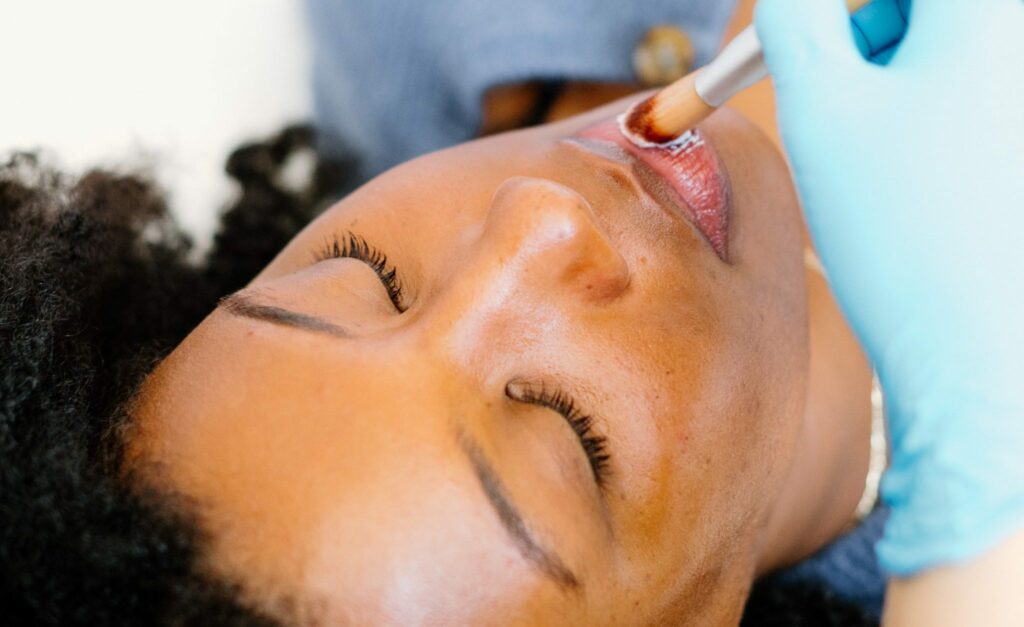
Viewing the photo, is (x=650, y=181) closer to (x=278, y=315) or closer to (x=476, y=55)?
(x=278, y=315)

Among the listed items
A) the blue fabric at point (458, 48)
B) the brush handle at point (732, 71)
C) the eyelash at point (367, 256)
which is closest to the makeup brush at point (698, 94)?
the brush handle at point (732, 71)

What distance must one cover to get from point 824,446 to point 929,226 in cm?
30

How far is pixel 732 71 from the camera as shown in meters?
0.57

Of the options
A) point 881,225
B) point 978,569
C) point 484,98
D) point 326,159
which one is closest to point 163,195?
point 326,159

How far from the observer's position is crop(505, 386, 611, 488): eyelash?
57 centimetres

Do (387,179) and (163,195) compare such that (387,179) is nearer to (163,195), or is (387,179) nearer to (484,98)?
(484,98)

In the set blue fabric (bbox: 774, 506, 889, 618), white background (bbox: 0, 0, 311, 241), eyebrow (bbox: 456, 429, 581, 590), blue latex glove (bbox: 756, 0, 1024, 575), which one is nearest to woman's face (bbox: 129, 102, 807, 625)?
eyebrow (bbox: 456, 429, 581, 590)

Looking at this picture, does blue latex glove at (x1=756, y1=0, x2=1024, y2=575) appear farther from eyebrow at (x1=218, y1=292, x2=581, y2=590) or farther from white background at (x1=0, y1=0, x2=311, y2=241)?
white background at (x1=0, y1=0, x2=311, y2=241)

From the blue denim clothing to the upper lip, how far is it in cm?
35

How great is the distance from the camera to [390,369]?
1.80 feet

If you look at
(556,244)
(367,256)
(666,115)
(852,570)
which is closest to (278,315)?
(367,256)

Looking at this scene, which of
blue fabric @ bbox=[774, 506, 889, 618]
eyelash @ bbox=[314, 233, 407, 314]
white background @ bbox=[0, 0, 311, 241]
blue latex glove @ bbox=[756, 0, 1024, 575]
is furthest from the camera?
white background @ bbox=[0, 0, 311, 241]

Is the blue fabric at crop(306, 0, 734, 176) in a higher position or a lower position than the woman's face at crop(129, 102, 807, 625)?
higher

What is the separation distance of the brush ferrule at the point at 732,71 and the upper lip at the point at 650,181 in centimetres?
8
